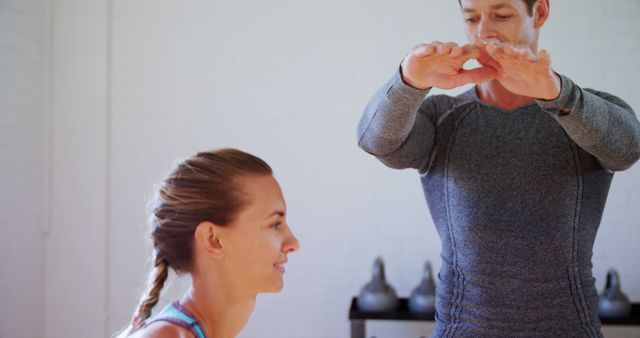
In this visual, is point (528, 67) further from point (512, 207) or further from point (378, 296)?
point (378, 296)

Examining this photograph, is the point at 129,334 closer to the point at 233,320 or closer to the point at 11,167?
the point at 233,320

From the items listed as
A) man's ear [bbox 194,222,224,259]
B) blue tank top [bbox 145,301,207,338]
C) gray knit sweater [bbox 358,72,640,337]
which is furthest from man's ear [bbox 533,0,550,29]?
blue tank top [bbox 145,301,207,338]

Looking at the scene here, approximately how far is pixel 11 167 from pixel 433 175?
2304mm

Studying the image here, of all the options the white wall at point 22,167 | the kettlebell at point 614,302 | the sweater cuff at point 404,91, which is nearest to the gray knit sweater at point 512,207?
the sweater cuff at point 404,91

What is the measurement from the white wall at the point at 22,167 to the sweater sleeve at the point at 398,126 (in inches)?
87.8

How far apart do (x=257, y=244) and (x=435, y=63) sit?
1.52 ft

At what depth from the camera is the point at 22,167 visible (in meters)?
3.14

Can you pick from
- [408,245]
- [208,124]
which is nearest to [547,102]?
[408,245]

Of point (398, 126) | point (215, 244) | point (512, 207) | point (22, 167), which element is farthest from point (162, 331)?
point (22, 167)

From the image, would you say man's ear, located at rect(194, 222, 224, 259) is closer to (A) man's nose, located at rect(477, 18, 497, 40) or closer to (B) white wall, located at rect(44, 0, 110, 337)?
(A) man's nose, located at rect(477, 18, 497, 40)

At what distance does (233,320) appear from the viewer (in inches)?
50.6

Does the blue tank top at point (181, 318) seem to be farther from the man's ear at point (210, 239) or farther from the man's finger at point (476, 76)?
the man's finger at point (476, 76)

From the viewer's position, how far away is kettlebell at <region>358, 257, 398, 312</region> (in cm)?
279

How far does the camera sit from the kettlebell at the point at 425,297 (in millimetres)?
2770
